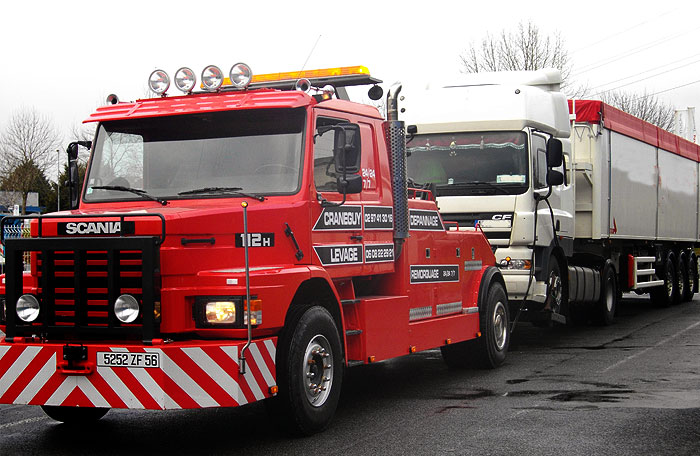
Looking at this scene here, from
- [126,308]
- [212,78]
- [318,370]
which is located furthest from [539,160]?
[126,308]

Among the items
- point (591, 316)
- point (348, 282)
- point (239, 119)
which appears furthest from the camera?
point (591, 316)

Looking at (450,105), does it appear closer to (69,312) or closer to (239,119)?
(239,119)

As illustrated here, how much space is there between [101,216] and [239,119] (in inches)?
60.5

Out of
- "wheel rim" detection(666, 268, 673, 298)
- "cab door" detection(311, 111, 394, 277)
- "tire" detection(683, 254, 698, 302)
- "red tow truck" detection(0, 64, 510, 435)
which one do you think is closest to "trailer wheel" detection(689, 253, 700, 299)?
"tire" detection(683, 254, 698, 302)

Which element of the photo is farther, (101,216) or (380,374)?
(380,374)

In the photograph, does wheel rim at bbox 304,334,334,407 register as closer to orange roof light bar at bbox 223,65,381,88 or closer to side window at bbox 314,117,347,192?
side window at bbox 314,117,347,192

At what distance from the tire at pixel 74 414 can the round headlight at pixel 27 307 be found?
1162mm

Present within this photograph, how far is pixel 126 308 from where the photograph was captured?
21.5 ft

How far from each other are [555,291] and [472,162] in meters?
2.43

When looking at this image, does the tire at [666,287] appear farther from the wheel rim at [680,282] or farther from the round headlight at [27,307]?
the round headlight at [27,307]

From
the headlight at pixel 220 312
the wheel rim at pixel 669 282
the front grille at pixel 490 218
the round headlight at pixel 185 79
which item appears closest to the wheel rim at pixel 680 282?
the wheel rim at pixel 669 282

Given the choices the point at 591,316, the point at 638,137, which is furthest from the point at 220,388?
the point at 638,137

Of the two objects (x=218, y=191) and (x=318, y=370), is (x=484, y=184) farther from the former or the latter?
(x=218, y=191)

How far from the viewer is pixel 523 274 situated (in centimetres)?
1264
